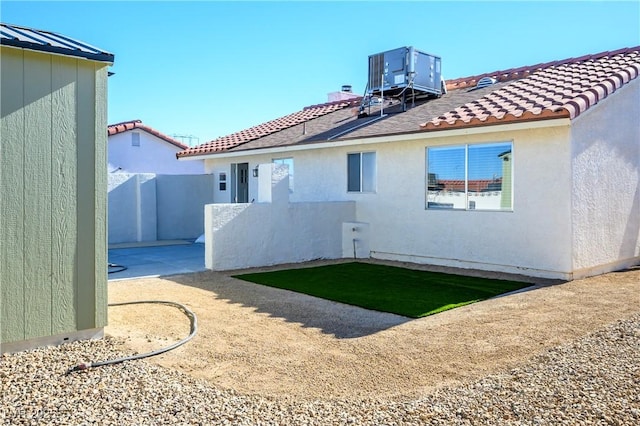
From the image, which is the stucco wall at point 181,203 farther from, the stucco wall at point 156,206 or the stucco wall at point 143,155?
the stucco wall at point 143,155

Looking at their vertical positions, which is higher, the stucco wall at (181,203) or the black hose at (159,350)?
the stucco wall at (181,203)

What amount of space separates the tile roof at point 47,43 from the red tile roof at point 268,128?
40.3 feet

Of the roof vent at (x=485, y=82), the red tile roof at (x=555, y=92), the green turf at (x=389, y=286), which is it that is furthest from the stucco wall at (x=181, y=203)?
the red tile roof at (x=555, y=92)

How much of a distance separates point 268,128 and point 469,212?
10.7 metres

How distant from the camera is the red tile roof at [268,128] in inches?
766

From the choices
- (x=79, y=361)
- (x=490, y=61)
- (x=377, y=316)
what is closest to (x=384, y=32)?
(x=490, y=61)

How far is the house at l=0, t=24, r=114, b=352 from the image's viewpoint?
5500mm

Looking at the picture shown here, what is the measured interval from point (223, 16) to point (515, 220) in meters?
8.75

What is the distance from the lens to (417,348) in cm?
620

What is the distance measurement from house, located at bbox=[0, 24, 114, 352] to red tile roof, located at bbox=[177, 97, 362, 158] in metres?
12.6

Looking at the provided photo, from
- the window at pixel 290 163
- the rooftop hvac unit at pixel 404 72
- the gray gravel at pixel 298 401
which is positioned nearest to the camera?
the gray gravel at pixel 298 401

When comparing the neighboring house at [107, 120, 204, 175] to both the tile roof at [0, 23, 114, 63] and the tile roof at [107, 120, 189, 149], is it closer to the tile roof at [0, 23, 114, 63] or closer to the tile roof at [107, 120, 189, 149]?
the tile roof at [107, 120, 189, 149]

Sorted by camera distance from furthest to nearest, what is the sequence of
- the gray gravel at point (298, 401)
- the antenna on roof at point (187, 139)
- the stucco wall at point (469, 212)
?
1. the antenna on roof at point (187, 139)
2. the stucco wall at point (469, 212)
3. the gray gravel at point (298, 401)

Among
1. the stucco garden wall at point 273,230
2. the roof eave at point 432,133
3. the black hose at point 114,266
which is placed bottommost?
the black hose at point 114,266
